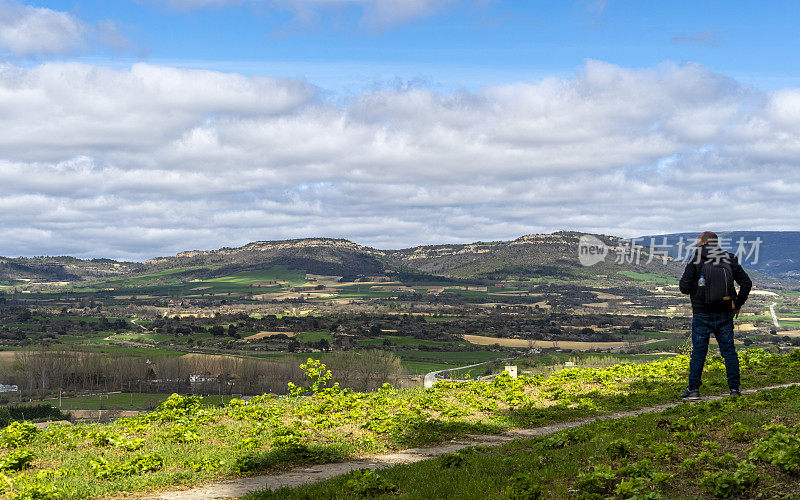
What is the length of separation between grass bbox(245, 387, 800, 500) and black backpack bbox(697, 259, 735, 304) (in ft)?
10.6

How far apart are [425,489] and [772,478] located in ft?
16.2

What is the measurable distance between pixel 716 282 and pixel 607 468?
8.16m

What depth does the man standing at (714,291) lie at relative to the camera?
651 inches

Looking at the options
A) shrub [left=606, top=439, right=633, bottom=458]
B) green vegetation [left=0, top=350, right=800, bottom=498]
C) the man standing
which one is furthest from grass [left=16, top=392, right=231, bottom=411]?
shrub [left=606, top=439, right=633, bottom=458]

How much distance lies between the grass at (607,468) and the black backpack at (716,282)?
10.6 ft

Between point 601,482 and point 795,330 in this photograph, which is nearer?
point 601,482

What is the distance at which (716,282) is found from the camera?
54.4ft

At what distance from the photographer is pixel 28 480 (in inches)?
486

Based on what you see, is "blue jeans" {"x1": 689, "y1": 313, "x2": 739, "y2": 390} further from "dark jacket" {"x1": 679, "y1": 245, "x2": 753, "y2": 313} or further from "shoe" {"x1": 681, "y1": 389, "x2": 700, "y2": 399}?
"shoe" {"x1": 681, "y1": 389, "x2": 700, "y2": 399}

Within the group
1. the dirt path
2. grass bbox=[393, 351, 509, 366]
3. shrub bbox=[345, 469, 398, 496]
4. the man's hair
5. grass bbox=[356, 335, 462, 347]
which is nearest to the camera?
shrub bbox=[345, 469, 398, 496]

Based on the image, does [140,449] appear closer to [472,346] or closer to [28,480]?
[28,480]

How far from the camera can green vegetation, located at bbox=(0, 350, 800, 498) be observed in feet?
39.8

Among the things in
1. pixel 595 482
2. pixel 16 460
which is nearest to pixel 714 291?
pixel 595 482

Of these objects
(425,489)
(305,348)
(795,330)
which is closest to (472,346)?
(305,348)
